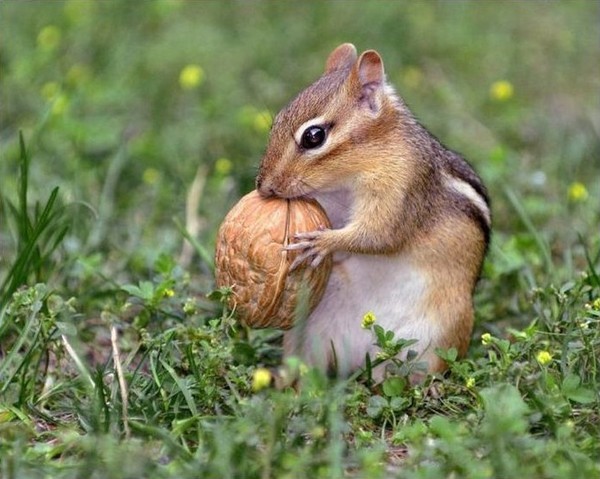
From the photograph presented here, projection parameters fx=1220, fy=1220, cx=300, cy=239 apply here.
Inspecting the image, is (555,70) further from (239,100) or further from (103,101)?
(103,101)

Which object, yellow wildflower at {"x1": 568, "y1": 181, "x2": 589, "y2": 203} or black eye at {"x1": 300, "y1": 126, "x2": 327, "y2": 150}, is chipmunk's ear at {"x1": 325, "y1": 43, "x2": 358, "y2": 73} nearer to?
black eye at {"x1": 300, "y1": 126, "x2": 327, "y2": 150}

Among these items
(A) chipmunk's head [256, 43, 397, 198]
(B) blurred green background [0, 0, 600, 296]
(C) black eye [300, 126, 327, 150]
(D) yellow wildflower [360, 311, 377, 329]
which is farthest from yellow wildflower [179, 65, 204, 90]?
(D) yellow wildflower [360, 311, 377, 329]

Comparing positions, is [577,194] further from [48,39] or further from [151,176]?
[48,39]

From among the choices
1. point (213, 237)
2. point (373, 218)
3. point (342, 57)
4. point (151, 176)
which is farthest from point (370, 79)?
point (151, 176)

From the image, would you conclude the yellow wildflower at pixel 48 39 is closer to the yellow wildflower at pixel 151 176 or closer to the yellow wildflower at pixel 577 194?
the yellow wildflower at pixel 151 176

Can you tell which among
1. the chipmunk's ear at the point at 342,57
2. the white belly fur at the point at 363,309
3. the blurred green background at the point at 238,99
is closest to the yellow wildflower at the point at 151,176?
the blurred green background at the point at 238,99

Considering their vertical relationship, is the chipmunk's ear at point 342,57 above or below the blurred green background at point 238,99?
above

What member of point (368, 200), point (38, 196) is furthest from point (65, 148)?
point (368, 200)
